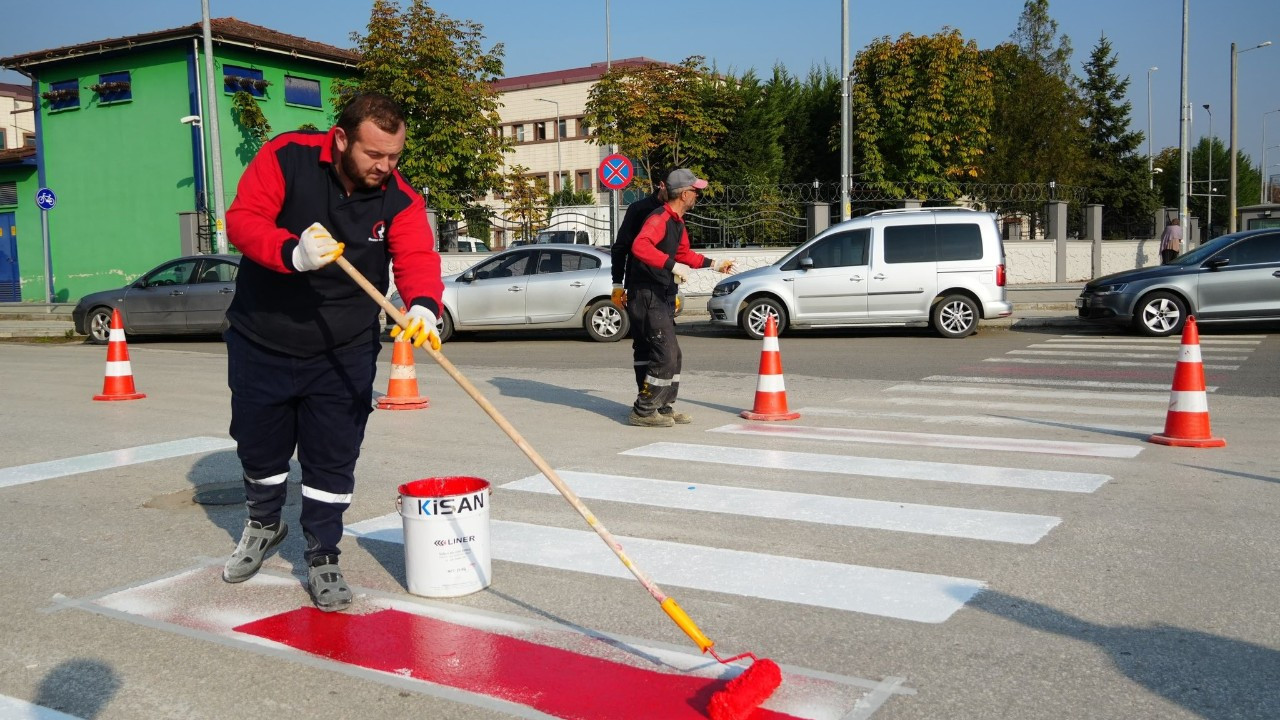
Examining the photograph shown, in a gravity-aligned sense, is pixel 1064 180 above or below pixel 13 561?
above

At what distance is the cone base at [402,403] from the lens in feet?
32.3

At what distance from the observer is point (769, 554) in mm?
4996

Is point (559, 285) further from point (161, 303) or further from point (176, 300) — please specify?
point (161, 303)

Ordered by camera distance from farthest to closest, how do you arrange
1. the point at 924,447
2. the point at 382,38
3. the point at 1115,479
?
the point at 382,38 → the point at 924,447 → the point at 1115,479

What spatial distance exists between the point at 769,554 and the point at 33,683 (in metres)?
2.92

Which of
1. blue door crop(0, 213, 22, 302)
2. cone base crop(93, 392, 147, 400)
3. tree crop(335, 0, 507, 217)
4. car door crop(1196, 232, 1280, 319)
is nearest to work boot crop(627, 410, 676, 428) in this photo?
cone base crop(93, 392, 147, 400)

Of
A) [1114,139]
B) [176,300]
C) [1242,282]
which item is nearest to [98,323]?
[176,300]

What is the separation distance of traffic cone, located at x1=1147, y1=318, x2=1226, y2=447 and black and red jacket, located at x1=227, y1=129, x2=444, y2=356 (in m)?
5.56

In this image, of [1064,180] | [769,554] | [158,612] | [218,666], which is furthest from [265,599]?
[1064,180]

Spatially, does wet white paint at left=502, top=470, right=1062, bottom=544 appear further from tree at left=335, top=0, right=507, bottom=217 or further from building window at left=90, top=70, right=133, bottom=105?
building window at left=90, top=70, right=133, bottom=105

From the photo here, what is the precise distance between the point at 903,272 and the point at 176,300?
467 inches

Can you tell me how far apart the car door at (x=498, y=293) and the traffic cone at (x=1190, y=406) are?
11261mm

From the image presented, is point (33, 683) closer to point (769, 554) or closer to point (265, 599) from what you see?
point (265, 599)

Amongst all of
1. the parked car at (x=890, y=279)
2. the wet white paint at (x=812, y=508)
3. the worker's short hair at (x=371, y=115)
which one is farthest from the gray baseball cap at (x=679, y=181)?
the parked car at (x=890, y=279)
